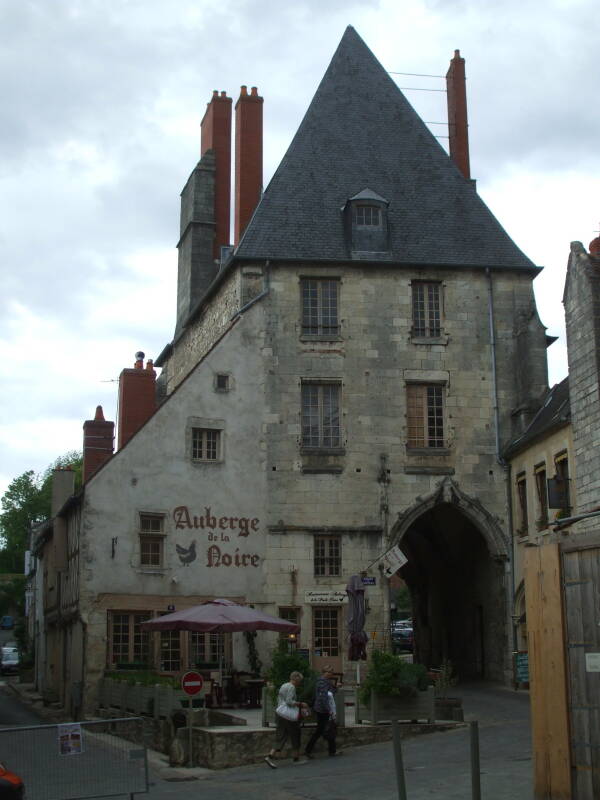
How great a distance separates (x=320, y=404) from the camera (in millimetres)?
28875

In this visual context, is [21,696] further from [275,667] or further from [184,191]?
[275,667]

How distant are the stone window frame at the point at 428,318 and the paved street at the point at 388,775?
12.0 meters

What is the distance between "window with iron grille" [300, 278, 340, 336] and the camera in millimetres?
29219

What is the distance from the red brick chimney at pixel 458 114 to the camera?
3431cm

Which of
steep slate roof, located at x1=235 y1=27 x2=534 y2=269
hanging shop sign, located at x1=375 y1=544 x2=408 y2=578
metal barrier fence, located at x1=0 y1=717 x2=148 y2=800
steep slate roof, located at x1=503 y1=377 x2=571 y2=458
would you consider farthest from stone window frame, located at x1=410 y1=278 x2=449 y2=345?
metal barrier fence, located at x1=0 y1=717 x2=148 y2=800

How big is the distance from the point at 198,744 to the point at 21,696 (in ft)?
62.3

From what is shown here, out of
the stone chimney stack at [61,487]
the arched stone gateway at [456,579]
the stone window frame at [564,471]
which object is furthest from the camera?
the stone chimney stack at [61,487]

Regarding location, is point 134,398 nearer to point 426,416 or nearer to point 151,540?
point 151,540

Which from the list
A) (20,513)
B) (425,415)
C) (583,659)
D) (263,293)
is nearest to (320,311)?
(263,293)

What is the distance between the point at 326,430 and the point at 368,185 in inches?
275

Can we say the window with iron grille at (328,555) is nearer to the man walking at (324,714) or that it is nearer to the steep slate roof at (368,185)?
the steep slate roof at (368,185)

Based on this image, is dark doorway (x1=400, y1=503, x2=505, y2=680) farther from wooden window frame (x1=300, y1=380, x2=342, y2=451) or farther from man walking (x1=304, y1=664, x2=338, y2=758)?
man walking (x1=304, y1=664, x2=338, y2=758)

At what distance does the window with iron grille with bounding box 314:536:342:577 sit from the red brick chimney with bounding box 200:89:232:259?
10.6m

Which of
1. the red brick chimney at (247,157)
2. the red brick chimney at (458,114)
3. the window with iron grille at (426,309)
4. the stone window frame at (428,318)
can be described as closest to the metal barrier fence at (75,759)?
the stone window frame at (428,318)
